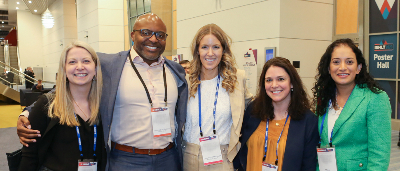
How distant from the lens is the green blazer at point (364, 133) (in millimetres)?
1739

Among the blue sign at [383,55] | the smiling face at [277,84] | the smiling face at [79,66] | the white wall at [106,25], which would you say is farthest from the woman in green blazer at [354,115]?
the white wall at [106,25]

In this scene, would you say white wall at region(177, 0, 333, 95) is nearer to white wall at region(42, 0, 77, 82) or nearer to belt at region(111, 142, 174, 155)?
belt at region(111, 142, 174, 155)

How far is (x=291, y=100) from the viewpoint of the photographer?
1.99 metres

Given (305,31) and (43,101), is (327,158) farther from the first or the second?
(305,31)

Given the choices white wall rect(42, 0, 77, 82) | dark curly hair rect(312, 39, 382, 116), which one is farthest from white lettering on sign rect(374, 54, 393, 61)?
white wall rect(42, 0, 77, 82)

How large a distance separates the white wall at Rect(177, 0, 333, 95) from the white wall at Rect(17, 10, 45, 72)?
19.9 m

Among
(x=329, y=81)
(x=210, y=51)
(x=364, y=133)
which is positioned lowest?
(x=364, y=133)

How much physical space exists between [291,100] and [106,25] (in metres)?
10.7

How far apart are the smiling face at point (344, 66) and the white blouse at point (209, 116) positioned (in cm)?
77

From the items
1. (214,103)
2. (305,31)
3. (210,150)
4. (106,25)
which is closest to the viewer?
(210,150)

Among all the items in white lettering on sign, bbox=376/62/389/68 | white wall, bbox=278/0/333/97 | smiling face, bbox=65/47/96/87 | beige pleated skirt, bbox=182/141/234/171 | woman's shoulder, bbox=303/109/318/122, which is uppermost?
white wall, bbox=278/0/333/97

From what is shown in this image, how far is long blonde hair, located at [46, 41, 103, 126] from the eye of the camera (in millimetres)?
1782

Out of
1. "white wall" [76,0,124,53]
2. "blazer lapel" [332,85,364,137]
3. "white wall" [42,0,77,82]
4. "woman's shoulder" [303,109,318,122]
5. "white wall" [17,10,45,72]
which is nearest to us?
"blazer lapel" [332,85,364,137]

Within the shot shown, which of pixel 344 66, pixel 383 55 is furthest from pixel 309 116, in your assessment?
pixel 383 55
